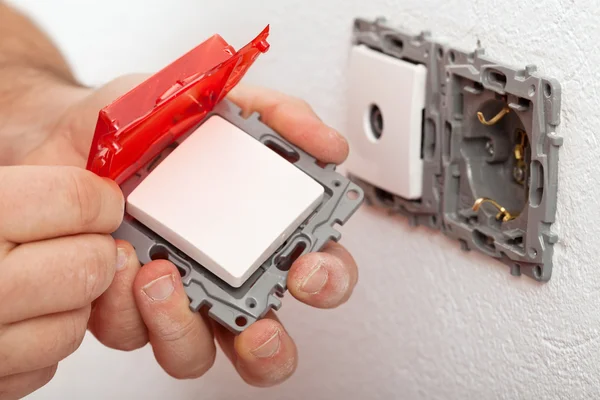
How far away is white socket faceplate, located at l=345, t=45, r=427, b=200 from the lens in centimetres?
57

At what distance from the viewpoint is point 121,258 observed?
0.50 m

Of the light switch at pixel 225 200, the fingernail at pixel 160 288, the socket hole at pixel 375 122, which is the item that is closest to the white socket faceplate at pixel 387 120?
the socket hole at pixel 375 122

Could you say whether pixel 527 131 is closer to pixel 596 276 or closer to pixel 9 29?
pixel 596 276

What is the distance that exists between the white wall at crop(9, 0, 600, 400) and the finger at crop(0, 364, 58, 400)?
1.00 feet

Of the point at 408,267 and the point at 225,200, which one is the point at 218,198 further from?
the point at 408,267

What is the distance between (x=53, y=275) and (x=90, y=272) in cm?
2

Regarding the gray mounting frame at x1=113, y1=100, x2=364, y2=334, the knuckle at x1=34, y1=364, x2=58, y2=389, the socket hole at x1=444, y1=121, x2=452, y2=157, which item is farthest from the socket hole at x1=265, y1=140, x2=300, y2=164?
the knuckle at x1=34, y1=364, x2=58, y2=389

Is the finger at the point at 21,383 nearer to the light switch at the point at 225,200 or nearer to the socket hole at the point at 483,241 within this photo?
the light switch at the point at 225,200

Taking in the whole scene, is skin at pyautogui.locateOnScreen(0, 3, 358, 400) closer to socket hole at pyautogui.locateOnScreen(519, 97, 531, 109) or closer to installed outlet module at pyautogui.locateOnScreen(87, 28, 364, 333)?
installed outlet module at pyautogui.locateOnScreen(87, 28, 364, 333)

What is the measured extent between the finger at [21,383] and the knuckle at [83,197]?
0.38 ft

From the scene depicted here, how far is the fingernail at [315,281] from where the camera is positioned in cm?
50

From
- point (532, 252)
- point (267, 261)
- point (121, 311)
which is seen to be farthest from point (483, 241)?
point (121, 311)

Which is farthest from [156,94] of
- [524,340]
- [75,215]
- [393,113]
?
[524,340]

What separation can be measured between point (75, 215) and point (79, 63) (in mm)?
351
